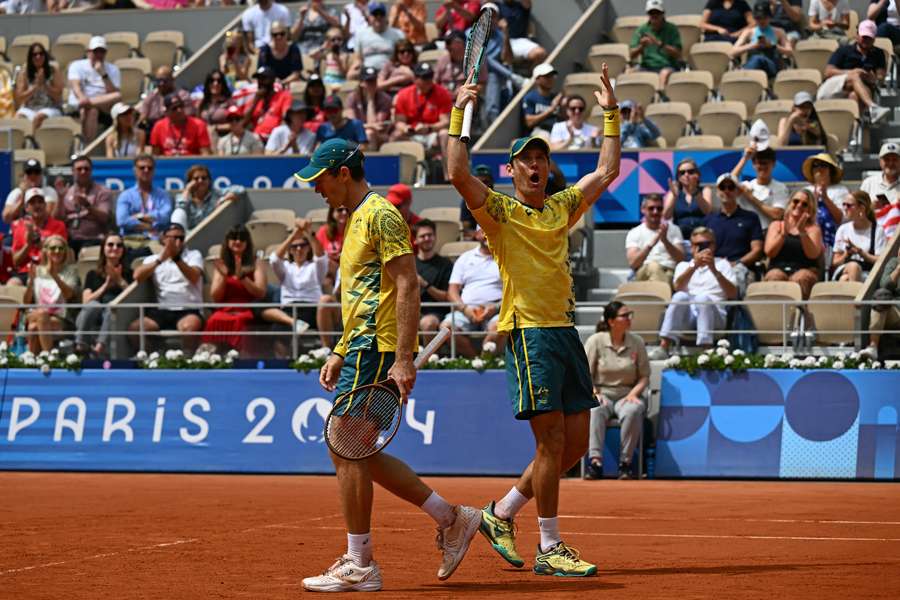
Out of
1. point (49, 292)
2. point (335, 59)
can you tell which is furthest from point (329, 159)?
point (335, 59)

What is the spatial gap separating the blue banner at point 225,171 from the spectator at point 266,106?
3.23ft

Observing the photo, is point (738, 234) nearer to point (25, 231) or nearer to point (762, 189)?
point (762, 189)

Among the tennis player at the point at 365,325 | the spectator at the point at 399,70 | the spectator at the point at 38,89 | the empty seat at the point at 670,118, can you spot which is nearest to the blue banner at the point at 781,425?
the empty seat at the point at 670,118

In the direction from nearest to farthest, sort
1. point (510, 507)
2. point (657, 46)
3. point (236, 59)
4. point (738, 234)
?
point (510, 507) < point (738, 234) < point (657, 46) < point (236, 59)

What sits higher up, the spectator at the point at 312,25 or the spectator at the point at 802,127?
the spectator at the point at 312,25

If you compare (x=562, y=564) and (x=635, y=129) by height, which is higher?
(x=635, y=129)

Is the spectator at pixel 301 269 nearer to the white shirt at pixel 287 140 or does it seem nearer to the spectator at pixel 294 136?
the spectator at pixel 294 136

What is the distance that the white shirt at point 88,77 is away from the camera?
24.2 m

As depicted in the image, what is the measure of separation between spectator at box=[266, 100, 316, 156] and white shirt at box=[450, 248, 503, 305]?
4816 mm

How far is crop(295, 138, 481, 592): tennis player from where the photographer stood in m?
7.71

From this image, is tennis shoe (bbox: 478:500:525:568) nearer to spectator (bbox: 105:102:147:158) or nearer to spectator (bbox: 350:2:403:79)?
spectator (bbox: 105:102:147:158)

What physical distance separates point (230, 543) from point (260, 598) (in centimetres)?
257

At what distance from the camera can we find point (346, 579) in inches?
304

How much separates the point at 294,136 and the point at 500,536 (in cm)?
1327
